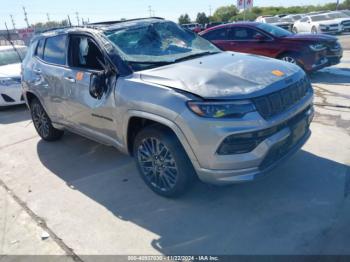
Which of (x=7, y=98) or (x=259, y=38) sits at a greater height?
(x=259, y=38)

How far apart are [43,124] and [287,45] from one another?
6.20 meters

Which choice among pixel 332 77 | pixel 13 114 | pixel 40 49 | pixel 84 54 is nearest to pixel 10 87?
pixel 13 114

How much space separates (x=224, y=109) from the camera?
9.36ft

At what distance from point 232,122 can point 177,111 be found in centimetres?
49

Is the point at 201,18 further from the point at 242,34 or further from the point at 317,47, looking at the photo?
the point at 317,47

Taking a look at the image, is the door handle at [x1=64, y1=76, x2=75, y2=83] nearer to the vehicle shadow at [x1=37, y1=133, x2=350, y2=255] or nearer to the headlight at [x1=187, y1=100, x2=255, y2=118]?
the vehicle shadow at [x1=37, y1=133, x2=350, y2=255]

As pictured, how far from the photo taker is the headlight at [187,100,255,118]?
285 cm

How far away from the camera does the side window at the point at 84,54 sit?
3923 millimetres

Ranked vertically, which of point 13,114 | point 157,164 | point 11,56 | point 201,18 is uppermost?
point 11,56

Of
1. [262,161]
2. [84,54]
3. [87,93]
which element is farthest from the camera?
[84,54]

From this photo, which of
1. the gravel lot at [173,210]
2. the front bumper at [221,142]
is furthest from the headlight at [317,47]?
the front bumper at [221,142]

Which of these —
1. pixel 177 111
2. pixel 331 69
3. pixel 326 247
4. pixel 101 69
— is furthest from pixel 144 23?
pixel 331 69

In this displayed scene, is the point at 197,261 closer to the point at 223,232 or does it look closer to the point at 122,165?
the point at 223,232

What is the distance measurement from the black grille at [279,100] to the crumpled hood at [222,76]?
88mm
